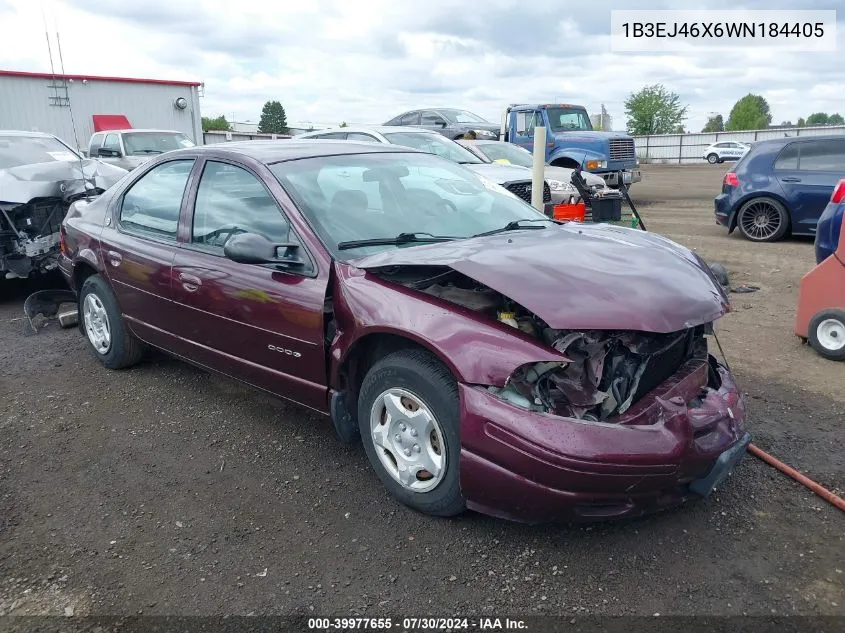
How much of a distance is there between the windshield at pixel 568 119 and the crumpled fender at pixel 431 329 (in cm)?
1472

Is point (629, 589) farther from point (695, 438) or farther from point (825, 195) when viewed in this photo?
point (825, 195)

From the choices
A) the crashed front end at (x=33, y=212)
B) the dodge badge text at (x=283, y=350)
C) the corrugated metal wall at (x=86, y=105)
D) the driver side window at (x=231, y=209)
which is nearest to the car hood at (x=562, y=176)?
the crashed front end at (x=33, y=212)

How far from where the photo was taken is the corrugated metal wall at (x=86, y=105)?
1853 centimetres

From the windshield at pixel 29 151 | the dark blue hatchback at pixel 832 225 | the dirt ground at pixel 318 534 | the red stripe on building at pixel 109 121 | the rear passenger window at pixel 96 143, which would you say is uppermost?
the red stripe on building at pixel 109 121

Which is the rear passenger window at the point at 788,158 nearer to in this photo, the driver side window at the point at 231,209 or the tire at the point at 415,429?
the driver side window at the point at 231,209

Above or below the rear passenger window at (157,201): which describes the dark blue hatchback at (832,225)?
below

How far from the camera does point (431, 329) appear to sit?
2746 millimetres

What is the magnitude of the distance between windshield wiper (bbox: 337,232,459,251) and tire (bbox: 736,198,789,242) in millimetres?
8232

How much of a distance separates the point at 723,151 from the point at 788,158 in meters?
31.6

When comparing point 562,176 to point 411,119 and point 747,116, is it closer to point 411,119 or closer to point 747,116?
point 411,119

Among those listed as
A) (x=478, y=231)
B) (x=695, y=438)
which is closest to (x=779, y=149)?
(x=478, y=231)

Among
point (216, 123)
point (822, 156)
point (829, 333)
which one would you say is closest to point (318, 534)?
point (829, 333)

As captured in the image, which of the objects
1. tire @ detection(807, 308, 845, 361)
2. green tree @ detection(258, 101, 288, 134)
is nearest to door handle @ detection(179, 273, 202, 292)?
tire @ detection(807, 308, 845, 361)

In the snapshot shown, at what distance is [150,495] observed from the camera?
3.29 metres
